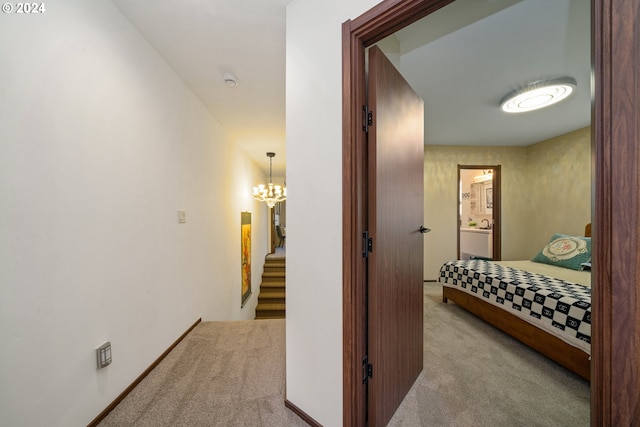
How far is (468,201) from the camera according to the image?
23.5 ft

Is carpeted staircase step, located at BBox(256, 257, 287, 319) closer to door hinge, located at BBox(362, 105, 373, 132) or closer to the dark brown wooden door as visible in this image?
the dark brown wooden door

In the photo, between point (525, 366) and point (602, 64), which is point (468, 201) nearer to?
point (525, 366)

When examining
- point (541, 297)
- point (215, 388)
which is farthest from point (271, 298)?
point (541, 297)

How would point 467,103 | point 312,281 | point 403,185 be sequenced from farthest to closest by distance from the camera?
point 467,103 → point 403,185 → point 312,281

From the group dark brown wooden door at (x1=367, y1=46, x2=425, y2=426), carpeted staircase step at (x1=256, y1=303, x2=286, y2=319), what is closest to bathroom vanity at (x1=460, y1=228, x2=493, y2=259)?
dark brown wooden door at (x1=367, y1=46, x2=425, y2=426)

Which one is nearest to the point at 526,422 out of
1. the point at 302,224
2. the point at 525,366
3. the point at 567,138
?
the point at 525,366

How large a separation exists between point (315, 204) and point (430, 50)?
5.48 ft

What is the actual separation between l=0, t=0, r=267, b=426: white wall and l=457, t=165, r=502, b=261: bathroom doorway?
477 cm

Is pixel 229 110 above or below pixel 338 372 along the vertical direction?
above

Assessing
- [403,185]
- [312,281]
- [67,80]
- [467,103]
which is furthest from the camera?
[467,103]

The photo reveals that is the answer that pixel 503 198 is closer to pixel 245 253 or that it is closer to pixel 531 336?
pixel 531 336

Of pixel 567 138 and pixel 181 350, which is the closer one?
pixel 181 350

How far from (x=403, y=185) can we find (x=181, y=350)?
2305 mm

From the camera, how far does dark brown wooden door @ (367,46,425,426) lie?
1.23 meters
